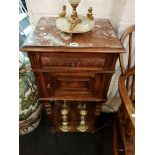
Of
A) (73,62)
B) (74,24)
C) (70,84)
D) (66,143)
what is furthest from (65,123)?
(74,24)

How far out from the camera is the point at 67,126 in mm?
1469

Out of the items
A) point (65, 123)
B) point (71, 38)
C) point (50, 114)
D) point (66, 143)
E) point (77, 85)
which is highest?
point (71, 38)

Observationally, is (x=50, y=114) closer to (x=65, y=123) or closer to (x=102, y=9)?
(x=65, y=123)

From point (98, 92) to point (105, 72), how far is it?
156 mm

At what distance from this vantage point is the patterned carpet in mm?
1389

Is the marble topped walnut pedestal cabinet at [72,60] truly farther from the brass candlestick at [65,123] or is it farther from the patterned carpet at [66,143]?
the patterned carpet at [66,143]

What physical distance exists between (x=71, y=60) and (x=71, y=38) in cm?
11

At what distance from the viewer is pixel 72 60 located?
1.03m

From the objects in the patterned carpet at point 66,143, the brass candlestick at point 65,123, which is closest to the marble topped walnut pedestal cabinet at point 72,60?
the brass candlestick at point 65,123

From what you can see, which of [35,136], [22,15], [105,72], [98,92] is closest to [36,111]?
[35,136]

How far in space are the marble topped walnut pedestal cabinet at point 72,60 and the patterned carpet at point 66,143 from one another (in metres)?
0.31

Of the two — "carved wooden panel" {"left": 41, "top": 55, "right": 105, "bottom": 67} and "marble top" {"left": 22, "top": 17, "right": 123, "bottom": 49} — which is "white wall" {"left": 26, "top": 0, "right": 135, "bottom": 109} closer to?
"marble top" {"left": 22, "top": 17, "right": 123, "bottom": 49}
